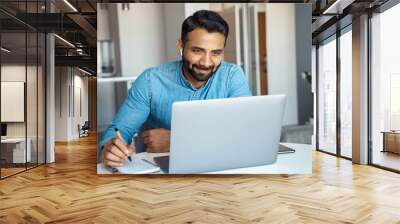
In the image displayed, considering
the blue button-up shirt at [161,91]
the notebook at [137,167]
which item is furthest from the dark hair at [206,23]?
the notebook at [137,167]

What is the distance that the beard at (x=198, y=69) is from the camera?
17.3 ft

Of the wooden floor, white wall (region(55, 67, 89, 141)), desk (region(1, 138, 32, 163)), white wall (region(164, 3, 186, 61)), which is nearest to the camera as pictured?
the wooden floor

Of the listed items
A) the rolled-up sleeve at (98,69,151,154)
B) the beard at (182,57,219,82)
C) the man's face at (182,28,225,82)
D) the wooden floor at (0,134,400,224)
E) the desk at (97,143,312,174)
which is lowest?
the wooden floor at (0,134,400,224)

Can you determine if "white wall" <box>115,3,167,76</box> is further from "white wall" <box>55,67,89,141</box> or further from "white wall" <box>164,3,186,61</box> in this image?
"white wall" <box>55,67,89,141</box>

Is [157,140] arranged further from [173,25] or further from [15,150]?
[15,150]

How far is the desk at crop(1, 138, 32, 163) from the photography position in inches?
217

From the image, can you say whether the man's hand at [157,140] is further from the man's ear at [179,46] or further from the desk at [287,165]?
the man's ear at [179,46]

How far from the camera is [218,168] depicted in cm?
523

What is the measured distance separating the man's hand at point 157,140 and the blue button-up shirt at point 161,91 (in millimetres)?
83

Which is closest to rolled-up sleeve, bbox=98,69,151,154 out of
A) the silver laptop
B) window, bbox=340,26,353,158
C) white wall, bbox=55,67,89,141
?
the silver laptop

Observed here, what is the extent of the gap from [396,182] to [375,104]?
74.8 inches

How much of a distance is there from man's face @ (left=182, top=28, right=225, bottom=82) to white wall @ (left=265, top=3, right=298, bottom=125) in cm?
69

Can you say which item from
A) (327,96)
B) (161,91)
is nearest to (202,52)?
(161,91)

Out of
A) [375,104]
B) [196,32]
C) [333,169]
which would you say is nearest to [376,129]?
[375,104]
